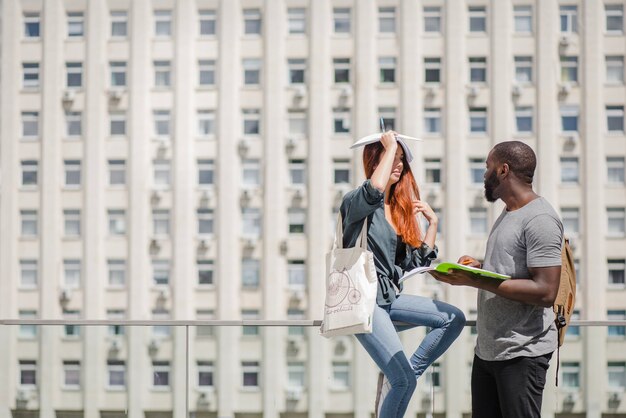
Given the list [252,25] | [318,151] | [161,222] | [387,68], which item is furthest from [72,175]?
[387,68]

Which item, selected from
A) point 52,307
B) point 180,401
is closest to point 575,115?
point 52,307

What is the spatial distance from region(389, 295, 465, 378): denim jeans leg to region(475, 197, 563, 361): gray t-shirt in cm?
42

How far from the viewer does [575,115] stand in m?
45.7

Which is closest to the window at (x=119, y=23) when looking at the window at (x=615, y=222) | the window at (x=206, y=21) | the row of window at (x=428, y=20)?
the row of window at (x=428, y=20)

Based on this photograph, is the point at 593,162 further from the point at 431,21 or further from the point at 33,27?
the point at 33,27

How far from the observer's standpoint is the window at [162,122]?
4638 cm

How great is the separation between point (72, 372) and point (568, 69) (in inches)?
1670

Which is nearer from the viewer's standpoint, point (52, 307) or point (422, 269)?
point (422, 269)

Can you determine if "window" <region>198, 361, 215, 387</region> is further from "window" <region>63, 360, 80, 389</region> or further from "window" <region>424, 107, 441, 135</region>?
"window" <region>424, 107, 441, 135</region>

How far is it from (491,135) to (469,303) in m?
7.05

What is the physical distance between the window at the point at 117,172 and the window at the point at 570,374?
4201cm

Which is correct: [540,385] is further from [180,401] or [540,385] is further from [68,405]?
[68,405]

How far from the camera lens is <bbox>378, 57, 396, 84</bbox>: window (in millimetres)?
45844

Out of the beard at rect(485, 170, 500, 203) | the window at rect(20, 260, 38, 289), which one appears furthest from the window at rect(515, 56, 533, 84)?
the beard at rect(485, 170, 500, 203)
